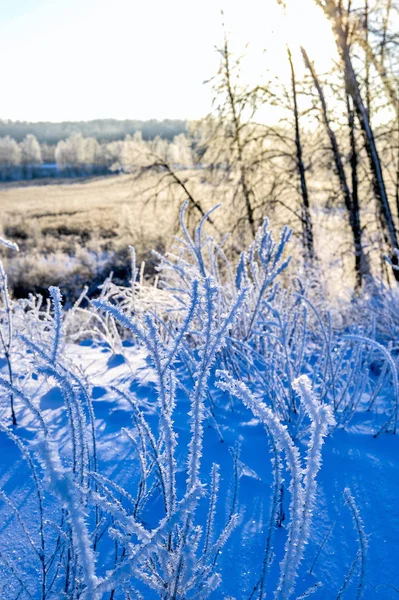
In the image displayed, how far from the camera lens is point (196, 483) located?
856mm

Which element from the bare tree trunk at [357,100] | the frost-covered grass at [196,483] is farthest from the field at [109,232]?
the frost-covered grass at [196,483]

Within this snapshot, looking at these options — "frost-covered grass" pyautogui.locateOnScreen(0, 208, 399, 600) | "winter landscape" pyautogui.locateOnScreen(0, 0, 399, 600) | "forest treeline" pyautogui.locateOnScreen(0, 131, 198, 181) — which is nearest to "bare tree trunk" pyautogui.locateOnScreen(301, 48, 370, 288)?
"winter landscape" pyautogui.locateOnScreen(0, 0, 399, 600)

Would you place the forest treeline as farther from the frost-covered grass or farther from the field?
the frost-covered grass

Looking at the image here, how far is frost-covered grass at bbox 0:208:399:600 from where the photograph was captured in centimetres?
77

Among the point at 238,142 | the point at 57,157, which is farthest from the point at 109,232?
the point at 57,157

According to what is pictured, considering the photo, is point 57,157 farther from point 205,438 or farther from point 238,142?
point 205,438

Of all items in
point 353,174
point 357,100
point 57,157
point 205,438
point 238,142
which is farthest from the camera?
point 57,157

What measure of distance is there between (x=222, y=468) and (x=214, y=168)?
9204 millimetres

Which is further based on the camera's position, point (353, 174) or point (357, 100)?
point (353, 174)

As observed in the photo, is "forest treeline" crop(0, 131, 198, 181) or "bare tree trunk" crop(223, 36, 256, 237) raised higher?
"forest treeline" crop(0, 131, 198, 181)

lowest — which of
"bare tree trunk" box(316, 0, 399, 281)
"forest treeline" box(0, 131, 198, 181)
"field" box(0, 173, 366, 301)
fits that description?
"field" box(0, 173, 366, 301)

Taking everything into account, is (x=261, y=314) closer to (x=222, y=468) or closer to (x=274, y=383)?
(x=274, y=383)

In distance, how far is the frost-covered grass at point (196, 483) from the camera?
775 millimetres

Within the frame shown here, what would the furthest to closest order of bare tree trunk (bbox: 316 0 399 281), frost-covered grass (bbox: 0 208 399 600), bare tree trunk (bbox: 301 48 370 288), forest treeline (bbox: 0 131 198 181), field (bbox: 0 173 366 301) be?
forest treeline (bbox: 0 131 198 181)
field (bbox: 0 173 366 301)
bare tree trunk (bbox: 301 48 370 288)
bare tree trunk (bbox: 316 0 399 281)
frost-covered grass (bbox: 0 208 399 600)
